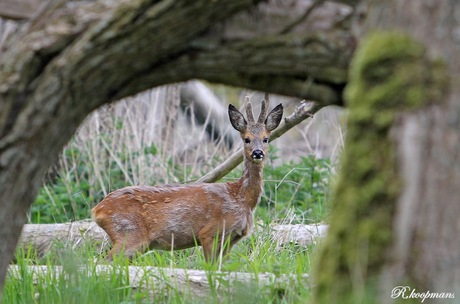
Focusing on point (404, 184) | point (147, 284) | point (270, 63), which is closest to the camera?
point (404, 184)

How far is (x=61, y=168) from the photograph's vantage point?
35.0 feet

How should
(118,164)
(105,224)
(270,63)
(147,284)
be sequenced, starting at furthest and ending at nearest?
(118,164) → (105,224) → (147,284) → (270,63)

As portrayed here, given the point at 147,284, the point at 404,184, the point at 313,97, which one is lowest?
the point at 147,284

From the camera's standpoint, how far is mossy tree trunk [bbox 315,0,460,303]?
345 centimetres

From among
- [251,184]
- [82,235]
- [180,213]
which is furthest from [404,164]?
[251,184]

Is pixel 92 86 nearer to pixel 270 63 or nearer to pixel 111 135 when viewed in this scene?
pixel 270 63

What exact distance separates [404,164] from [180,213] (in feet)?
17.6

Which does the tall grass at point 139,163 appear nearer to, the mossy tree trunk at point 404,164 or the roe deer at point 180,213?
the roe deer at point 180,213

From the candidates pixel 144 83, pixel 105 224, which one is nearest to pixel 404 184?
pixel 144 83

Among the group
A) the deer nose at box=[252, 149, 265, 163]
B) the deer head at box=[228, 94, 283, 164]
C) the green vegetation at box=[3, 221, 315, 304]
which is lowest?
the green vegetation at box=[3, 221, 315, 304]

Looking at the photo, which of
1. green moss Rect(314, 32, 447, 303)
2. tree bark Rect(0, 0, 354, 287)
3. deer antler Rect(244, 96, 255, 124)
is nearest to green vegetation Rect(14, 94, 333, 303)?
deer antler Rect(244, 96, 255, 124)

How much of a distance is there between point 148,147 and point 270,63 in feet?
22.3

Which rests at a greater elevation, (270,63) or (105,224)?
(270,63)

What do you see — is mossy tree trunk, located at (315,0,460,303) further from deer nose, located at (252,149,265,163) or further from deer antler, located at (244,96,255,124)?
deer antler, located at (244,96,255,124)
